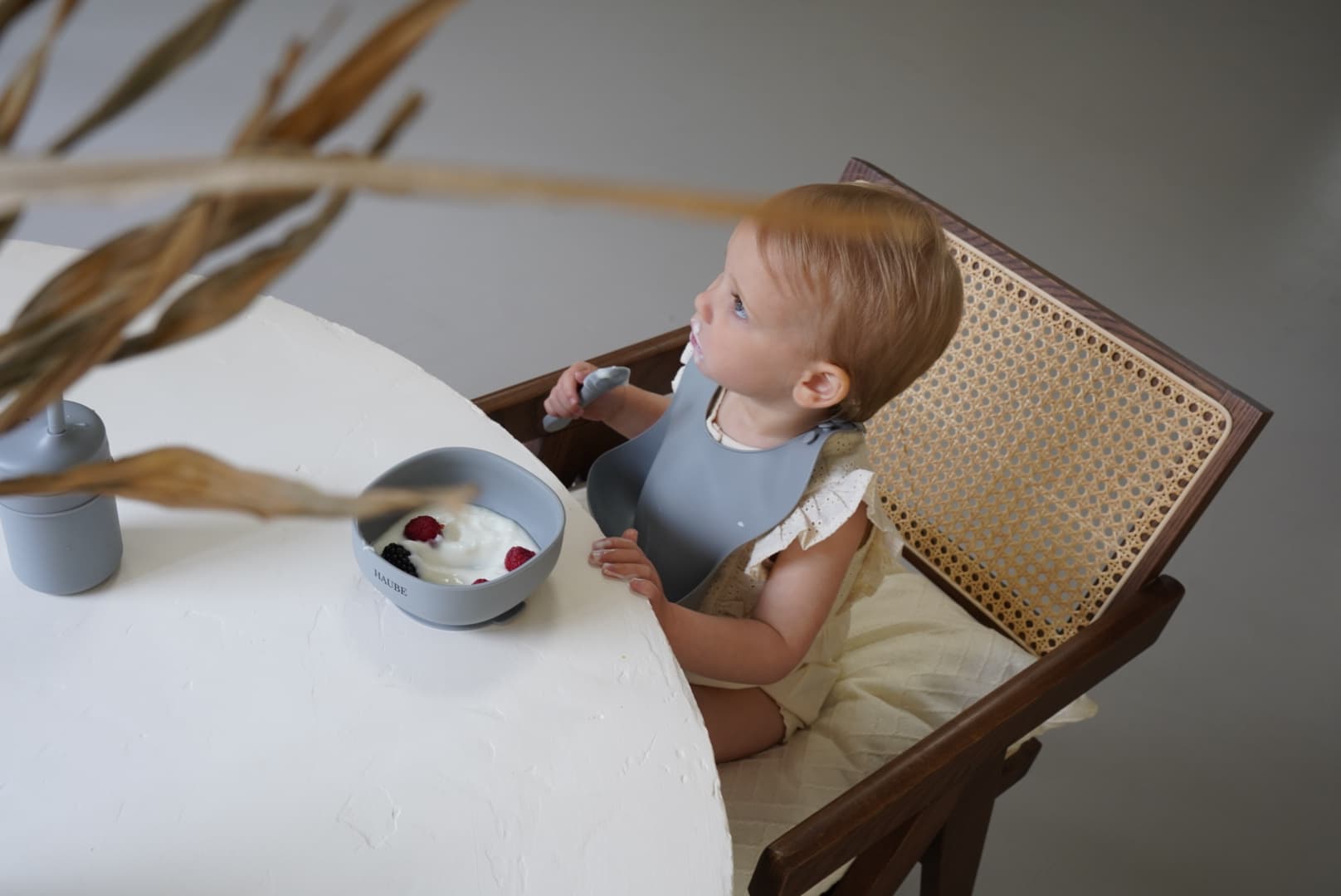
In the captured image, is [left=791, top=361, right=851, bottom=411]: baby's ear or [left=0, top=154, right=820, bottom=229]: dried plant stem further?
[left=791, top=361, right=851, bottom=411]: baby's ear

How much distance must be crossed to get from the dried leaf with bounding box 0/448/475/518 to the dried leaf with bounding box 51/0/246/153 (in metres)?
0.09

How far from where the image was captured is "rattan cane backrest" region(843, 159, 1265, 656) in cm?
115

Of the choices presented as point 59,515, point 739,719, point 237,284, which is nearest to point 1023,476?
point 739,719

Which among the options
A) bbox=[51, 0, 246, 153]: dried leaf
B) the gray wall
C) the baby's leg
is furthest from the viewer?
the gray wall

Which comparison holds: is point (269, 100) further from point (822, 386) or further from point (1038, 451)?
point (1038, 451)

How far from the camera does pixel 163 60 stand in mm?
326

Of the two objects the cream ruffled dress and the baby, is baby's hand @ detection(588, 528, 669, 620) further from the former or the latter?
the cream ruffled dress

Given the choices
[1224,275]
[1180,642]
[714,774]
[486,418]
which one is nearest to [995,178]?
[1224,275]

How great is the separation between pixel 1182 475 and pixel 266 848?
33.3 inches

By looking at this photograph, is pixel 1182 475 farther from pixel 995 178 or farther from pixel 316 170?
pixel 995 178

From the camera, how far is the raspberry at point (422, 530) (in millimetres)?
885

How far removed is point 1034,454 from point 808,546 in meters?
0.31

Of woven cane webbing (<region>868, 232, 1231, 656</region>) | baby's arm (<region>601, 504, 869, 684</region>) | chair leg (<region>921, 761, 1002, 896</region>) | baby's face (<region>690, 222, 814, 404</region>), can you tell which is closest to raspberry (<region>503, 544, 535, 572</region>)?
baby's arm (<region>601, 504, 869, 684</region>)

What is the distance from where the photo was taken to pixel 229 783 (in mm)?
734
